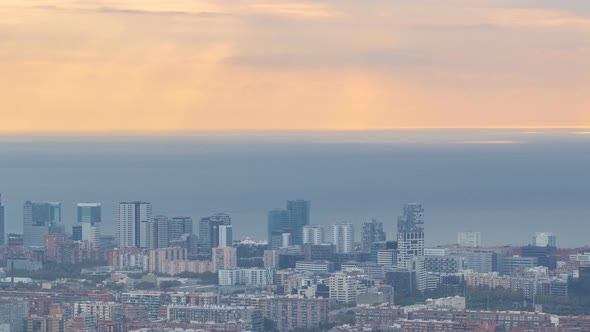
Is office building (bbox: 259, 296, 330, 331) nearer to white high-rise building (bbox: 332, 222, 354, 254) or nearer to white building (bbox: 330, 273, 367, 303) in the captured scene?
white building (bbox: 330, 273, 367, 303)

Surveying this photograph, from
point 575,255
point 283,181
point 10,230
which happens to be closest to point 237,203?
point 283,181

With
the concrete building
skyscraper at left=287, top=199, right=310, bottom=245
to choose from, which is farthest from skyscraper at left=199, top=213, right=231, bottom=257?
the concrete building

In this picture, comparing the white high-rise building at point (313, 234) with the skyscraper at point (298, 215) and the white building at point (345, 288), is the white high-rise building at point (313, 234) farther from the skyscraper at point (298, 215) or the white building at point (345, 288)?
the white building at point (345, 288)

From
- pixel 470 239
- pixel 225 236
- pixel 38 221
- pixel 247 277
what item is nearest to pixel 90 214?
pixel 38 221

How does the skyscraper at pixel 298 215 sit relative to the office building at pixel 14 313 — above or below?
above

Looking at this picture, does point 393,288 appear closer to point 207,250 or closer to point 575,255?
point 575,255

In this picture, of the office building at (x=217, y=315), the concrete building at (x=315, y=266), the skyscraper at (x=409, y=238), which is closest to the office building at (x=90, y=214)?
the skyscraper at (x=409, y=238)
